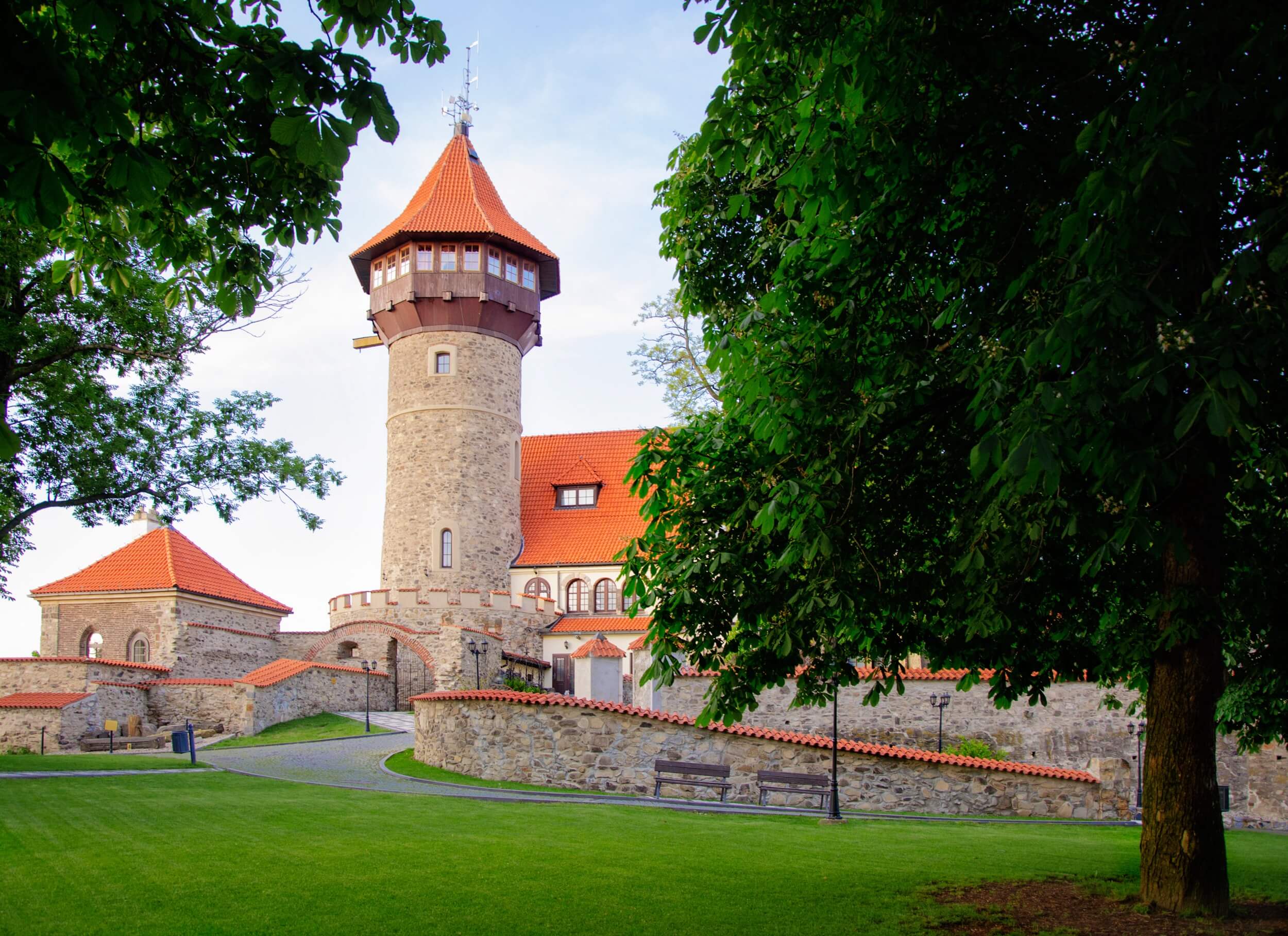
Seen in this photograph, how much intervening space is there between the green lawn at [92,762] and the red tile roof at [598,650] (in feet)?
29.4

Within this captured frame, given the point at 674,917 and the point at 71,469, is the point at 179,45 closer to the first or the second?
the point at 674,917

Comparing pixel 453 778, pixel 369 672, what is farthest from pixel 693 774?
pixel 369 672

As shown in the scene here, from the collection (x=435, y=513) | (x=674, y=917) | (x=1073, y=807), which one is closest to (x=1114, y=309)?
(x=674, y=917)

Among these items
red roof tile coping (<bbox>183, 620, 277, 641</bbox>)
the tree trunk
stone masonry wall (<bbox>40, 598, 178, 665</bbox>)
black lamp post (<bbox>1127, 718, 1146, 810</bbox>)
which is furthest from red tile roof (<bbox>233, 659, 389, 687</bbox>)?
the tree trunk

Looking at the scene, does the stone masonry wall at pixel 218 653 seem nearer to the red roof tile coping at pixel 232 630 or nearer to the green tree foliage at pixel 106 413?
the red roof tile coping at pixel 232 630

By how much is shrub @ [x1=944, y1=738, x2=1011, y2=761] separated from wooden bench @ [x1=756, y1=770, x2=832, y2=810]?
183 inches

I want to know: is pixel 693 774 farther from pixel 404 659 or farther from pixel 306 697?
pixel 404 659

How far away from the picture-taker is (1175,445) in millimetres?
6164

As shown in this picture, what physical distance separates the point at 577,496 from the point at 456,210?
1139 centimetres

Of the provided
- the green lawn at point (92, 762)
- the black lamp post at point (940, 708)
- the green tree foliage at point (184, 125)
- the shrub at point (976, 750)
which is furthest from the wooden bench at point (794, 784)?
the green tree foliage at point (184, 125)

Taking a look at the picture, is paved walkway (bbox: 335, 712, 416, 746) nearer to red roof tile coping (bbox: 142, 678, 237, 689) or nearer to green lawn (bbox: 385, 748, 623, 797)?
red roof tile coping (bbox: 142, 678, 237, 689)

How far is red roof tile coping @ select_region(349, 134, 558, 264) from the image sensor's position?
38.8m

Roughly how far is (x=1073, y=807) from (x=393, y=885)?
13.2 metres

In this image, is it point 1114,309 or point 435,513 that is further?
point 435,513
